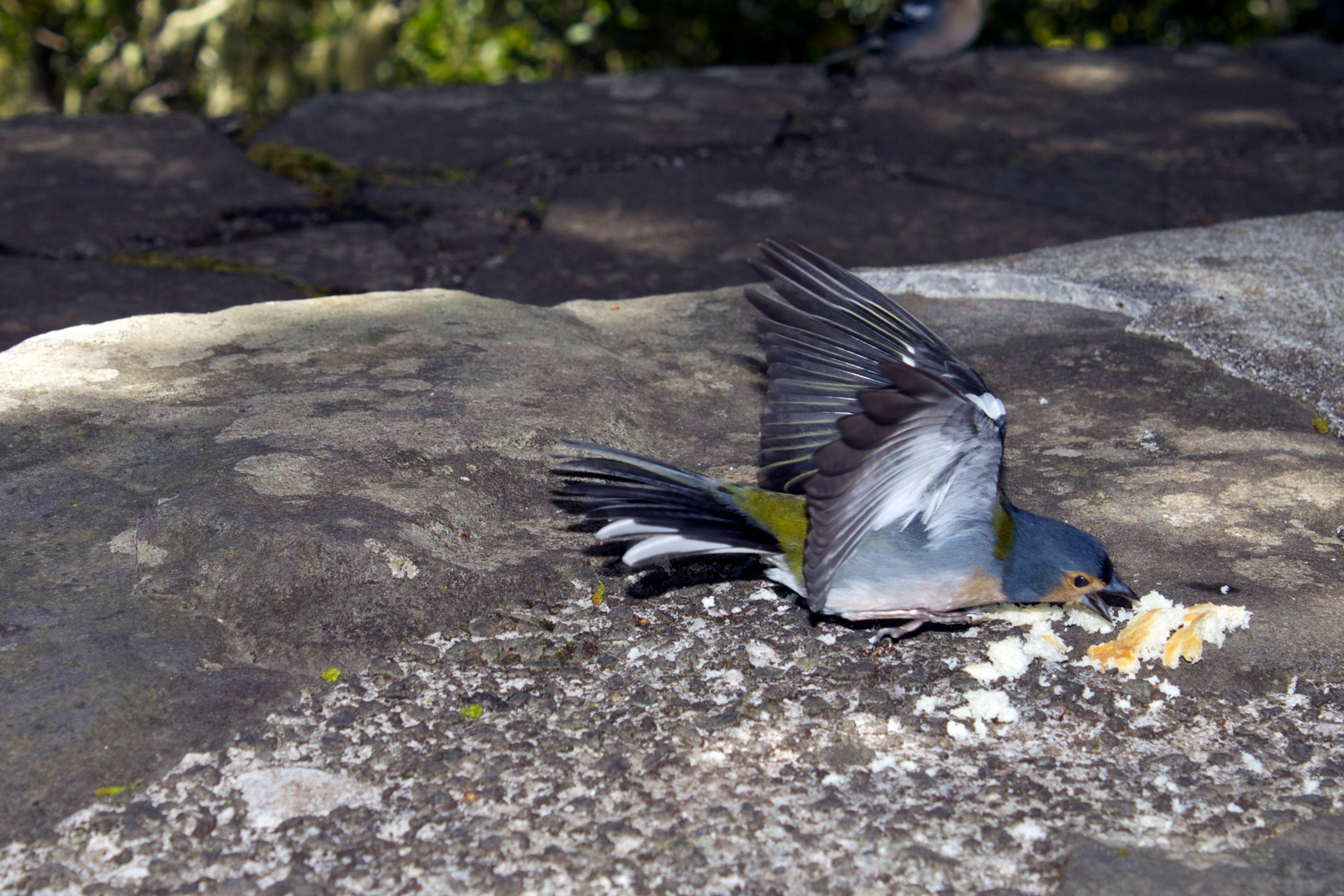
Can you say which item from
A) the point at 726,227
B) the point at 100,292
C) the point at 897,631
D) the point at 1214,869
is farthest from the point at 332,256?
the point at 1214,869

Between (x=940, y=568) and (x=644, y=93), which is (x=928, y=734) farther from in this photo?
(x=644, y=93)

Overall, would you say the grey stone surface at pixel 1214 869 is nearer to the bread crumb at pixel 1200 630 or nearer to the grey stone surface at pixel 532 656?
the grey stone surface at pixel 532 656

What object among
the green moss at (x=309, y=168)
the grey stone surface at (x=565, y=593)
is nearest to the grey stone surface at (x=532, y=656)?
the grey stone surface at (x=565, y=593)

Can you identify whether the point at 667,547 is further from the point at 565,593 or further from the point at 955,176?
the point at 955,176

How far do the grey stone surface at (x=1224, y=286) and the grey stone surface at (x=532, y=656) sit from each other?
0.11 meters

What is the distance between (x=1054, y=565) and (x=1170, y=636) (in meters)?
0.17

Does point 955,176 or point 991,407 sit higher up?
point 991,407

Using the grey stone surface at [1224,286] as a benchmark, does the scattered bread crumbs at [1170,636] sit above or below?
below

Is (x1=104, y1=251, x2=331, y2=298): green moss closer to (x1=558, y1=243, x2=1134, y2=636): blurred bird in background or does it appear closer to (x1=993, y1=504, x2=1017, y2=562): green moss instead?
(x1=558, y1=243, x2=1134, y2=636): blurred bird in background

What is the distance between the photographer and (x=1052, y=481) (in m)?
2.01

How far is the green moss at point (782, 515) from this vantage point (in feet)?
5.63

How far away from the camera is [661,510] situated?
63.2 inches

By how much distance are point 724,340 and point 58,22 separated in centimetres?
677

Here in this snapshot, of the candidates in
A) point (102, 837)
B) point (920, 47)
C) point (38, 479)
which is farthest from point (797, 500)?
point (920, 47)
